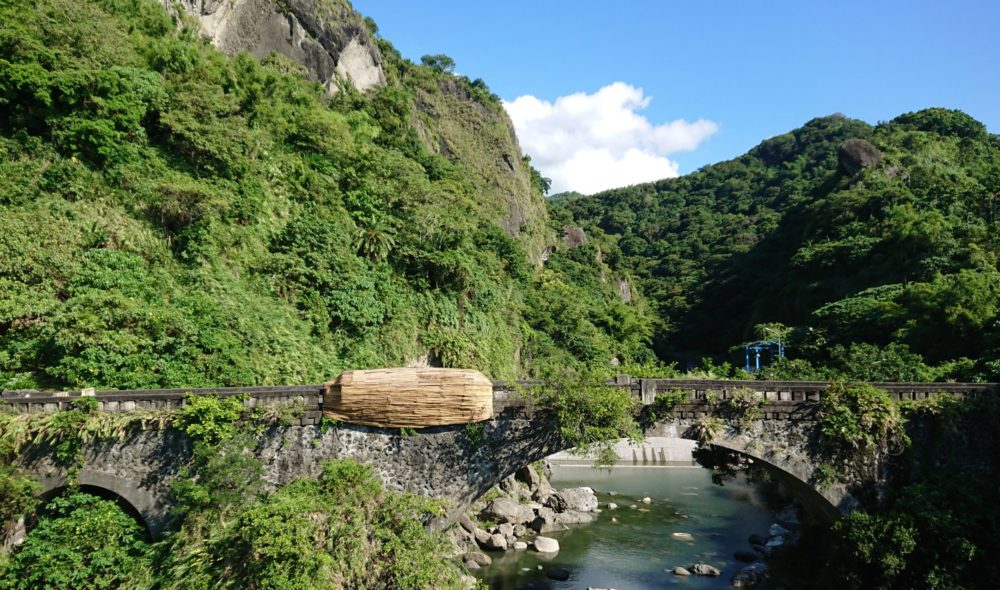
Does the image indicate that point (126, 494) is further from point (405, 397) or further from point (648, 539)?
point (648, 539)

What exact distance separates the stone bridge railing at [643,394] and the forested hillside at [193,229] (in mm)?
2125

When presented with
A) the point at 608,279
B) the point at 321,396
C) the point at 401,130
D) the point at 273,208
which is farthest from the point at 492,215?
the point at 321,396

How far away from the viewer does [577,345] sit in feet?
152

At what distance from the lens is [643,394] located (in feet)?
47.4

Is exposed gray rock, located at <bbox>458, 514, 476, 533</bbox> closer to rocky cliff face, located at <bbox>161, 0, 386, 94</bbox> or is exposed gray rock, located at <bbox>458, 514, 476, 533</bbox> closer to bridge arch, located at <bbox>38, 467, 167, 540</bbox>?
bridge arch, located at <bbox>38, 467, 167, 540</bbox>

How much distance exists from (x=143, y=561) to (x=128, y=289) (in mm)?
8215

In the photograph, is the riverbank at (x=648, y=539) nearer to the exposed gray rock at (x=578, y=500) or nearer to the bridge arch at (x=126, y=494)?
the exposed gray rock at (x=578, y=500)

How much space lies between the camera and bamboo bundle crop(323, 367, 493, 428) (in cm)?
1374

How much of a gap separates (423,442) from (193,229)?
12174 millimetres

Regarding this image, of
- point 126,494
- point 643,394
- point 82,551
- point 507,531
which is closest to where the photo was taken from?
point 82,551

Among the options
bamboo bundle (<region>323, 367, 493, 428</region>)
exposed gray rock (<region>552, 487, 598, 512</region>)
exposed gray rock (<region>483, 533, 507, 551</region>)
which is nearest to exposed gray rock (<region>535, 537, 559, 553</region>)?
exposed gray rock (<region>483, 533, 507, 551</region>)

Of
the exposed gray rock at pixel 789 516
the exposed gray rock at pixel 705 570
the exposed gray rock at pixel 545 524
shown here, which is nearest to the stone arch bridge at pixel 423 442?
the exposed gray rock at pixel 705 570

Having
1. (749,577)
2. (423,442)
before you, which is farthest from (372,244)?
(749,577)

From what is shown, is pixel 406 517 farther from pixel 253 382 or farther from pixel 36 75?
pixel 36 75
